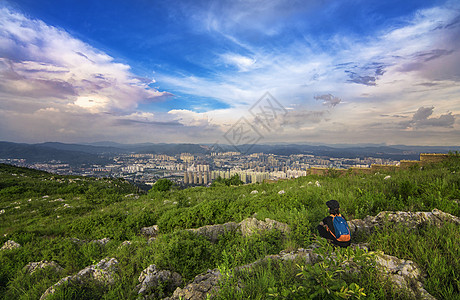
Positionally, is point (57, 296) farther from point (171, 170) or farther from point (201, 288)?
point (171, 170)

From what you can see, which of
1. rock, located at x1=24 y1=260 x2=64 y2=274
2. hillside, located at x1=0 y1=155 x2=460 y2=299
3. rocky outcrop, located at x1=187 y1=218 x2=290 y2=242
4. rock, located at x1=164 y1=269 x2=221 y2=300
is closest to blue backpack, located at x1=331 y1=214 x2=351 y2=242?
hillside, located at x1=0 y1=155 x2=460 y2=299

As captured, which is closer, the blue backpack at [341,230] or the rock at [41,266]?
the blue backpack at [341,230]

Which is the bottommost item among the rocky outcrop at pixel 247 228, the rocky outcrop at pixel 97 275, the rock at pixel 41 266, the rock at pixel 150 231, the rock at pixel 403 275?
the rock at pixel 150 231

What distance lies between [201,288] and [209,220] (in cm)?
443

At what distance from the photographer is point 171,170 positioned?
245ft

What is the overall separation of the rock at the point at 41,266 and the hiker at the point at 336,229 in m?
6.77

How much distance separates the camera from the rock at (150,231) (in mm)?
7722

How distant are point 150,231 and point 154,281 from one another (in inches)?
172

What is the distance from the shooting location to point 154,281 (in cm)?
383

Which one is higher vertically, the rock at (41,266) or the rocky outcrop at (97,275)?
the rocky outcrop at (97,275)

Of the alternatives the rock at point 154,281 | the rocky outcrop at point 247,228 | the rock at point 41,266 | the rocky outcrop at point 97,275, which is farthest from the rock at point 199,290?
the rock at point 41,266

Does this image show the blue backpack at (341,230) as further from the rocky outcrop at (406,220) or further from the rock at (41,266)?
the rock at (41,266)

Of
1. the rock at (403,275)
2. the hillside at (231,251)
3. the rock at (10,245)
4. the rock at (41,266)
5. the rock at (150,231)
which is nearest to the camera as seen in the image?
the rock at (403,275)

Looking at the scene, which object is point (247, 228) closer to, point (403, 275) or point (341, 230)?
point (341, 230)
